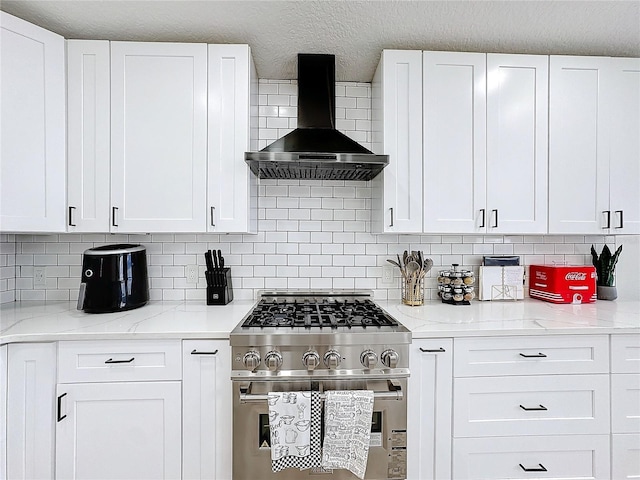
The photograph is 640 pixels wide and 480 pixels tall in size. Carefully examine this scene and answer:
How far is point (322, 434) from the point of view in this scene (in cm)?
151

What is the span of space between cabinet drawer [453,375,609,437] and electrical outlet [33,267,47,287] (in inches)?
96.3

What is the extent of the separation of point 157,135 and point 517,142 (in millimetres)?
1998

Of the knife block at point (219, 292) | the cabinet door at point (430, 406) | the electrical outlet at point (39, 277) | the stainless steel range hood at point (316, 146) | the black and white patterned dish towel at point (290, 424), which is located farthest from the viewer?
the electrical outlet at point (39, 277)

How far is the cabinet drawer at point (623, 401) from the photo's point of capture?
5.37 ft

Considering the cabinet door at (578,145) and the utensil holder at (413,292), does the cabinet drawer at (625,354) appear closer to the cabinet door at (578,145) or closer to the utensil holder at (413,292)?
the cabinet door at (578,145)

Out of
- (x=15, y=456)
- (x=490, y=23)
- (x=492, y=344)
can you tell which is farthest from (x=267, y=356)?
(x=490, y=23)

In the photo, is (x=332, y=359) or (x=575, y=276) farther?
(x=575, y=276)

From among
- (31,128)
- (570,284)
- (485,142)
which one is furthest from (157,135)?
(570,284)

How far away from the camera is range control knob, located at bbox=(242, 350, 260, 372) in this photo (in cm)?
149

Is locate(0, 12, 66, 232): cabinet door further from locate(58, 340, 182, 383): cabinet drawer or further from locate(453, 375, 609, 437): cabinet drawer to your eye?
locate(453, 375, 609, 437): cabinet drawer

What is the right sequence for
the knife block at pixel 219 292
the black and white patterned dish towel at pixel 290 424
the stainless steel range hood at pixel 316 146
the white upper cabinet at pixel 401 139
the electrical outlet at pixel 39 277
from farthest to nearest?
the electrical outlet at pixel 39 277 → the knife block at pixel 219 292 → the white upper cabinet at pixel 401 139 → the stainless steel range hood at pixel 316 146 → the black and white patterned dish towel at pixel 290 424

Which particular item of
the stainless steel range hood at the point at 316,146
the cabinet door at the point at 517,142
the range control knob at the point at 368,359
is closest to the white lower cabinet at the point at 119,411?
the range control knob at the point at 368,359

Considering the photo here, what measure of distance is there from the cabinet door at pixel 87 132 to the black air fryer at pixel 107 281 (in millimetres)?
183

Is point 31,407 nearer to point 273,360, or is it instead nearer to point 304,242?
point 273,360
